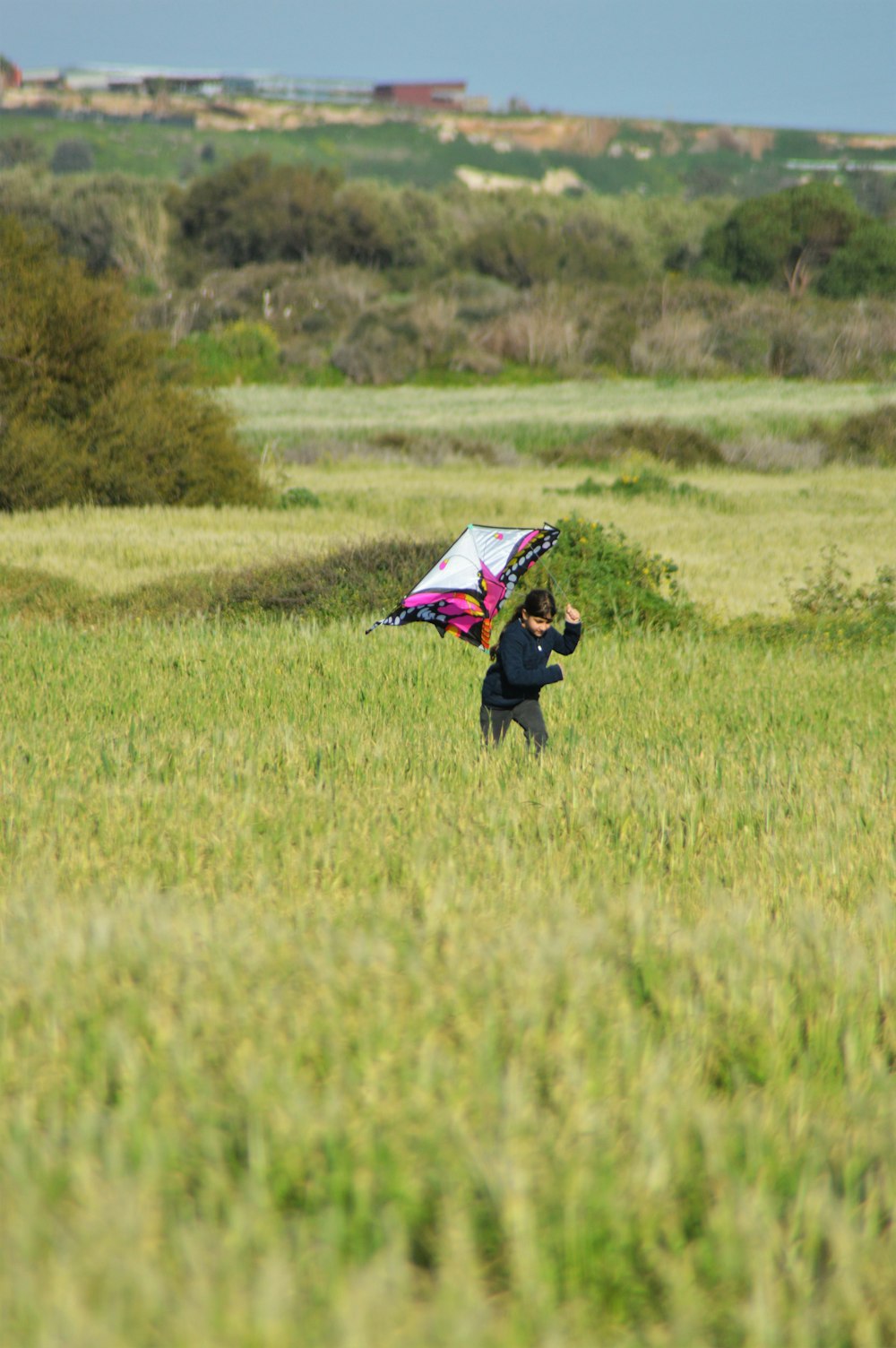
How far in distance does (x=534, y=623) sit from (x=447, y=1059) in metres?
5.08

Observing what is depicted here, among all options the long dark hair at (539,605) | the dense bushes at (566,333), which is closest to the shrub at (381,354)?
the dense bushes at (566,333)

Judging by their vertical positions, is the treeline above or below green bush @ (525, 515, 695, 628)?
above

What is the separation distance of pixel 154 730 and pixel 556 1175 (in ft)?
22.1

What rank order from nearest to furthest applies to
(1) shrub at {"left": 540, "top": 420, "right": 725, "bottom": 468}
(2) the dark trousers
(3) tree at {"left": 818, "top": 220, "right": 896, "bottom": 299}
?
(2) the dark trousers
(1) shrub at {"left": 540, "top": 420, "right": 725, "bottom": 468}
(3) tree at {"left": 818, "top": 220, "right": 896, "bottom": 299}

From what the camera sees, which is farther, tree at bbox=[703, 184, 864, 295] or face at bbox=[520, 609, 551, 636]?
tree at bbox=[703, 184, 864, 295]

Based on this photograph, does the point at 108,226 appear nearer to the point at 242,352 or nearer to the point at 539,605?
the point at 242,352

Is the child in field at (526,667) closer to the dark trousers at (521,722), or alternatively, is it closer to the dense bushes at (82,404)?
the dark trousers at (521,722)

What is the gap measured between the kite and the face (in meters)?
0.17

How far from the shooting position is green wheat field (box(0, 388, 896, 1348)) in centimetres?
195

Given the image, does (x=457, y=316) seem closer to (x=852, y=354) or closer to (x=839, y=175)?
(x=852, y=354)

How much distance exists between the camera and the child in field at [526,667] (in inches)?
295

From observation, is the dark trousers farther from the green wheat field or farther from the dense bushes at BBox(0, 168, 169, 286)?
the dense bushes at BBox(0, 168, 169, 286)

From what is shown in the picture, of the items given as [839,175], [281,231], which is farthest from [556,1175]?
[839,175]

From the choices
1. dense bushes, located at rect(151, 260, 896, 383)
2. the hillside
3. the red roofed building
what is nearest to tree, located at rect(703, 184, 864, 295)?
dense bushes, located at rect(151, 260, 896, 383)
